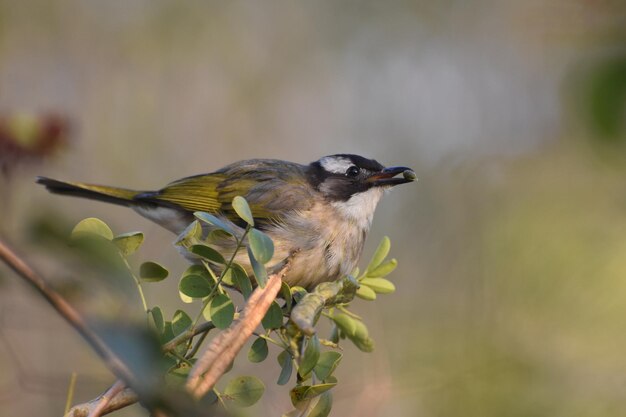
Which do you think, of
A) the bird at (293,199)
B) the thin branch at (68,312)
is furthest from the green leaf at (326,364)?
the bird at (293,199)

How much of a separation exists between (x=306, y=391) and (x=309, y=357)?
0.25ft

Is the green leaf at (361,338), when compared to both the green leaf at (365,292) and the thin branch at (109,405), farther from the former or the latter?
the thin branch at (109,405)

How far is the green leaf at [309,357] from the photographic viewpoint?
1766 mm

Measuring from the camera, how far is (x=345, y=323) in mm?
2004

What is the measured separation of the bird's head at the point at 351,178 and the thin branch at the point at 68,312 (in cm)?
401

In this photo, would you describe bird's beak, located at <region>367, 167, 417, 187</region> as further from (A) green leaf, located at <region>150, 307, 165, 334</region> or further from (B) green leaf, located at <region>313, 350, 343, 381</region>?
(A) green leaf, located at <region>150, 307, 165, 334</region>

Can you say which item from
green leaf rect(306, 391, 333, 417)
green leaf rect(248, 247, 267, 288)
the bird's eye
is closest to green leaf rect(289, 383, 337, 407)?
green leaf rect(306, 391, 333, 417)

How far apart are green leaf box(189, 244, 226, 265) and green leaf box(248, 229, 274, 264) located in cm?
17

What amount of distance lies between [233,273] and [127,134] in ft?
22.4

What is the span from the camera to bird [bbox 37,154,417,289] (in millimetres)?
4410

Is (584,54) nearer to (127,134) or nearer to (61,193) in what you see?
(61,193)

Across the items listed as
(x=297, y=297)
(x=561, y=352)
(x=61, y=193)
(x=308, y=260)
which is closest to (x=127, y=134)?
(x=61, y=193)

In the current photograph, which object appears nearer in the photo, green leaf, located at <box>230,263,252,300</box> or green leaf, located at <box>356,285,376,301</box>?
green leaf, located at <box>230,263,252,300</box>

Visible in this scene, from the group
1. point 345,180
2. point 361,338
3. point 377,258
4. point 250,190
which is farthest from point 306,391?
point 345,180
